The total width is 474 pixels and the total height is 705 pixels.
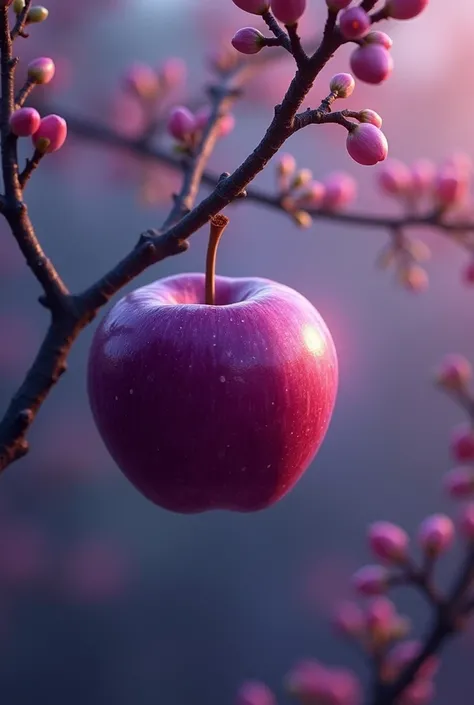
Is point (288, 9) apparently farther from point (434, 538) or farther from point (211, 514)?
point (211, 514)

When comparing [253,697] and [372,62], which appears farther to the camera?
[253,697]

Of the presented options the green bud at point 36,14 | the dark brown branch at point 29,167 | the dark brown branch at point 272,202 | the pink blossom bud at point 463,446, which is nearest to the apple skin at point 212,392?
the dark brown branch at point 29,167

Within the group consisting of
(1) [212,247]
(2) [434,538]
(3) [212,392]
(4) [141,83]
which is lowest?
(2) [434,538]

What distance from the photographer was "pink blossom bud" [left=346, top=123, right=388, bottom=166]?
50 cm

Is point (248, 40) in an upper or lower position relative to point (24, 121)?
upper

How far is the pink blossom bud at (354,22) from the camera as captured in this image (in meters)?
0.42

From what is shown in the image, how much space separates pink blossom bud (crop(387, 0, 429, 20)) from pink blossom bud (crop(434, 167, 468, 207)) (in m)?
0.82

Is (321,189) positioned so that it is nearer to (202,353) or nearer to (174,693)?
(202,353)

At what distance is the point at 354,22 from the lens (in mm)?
421

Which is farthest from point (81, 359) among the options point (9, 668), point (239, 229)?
point (9, 668)

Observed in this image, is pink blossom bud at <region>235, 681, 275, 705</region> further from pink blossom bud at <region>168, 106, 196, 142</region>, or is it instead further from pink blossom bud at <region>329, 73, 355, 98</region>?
pink blossom bud at <region>329, 73, 355, 98</region>

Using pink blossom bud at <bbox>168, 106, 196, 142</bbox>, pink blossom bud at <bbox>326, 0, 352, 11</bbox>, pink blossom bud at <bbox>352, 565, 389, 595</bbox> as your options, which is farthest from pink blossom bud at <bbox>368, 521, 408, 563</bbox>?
pink blossom bud at <bbox>326, 0, 352, 11</bbox>

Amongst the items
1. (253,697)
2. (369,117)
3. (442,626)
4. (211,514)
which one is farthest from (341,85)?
(211,514)

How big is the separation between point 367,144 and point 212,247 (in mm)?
192
